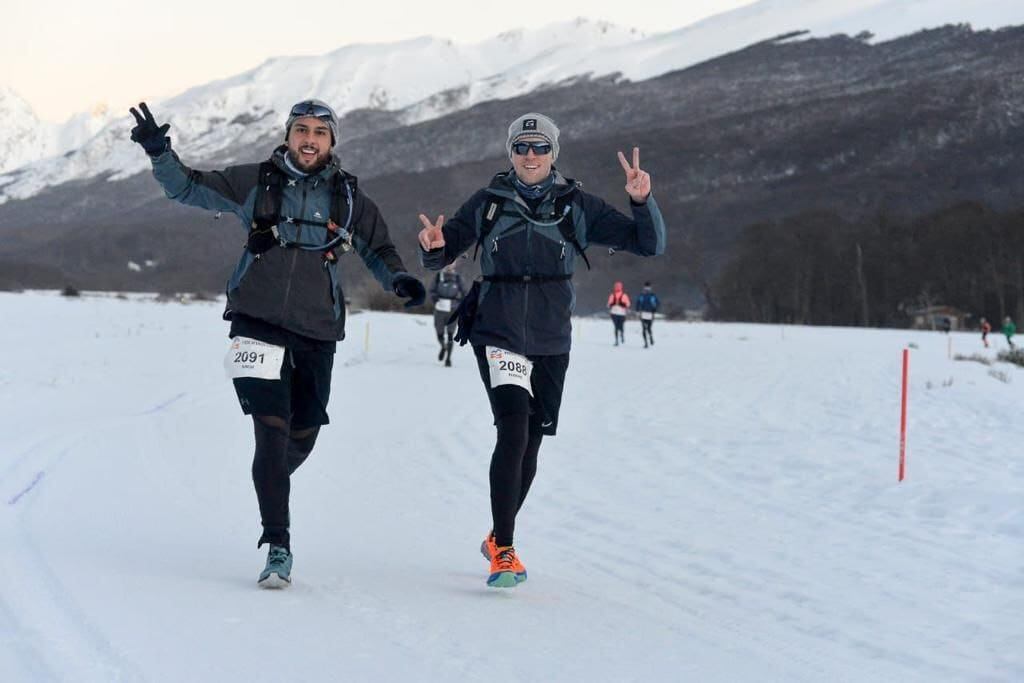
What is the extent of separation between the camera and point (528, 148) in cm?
541

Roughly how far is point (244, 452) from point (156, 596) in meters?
5.14

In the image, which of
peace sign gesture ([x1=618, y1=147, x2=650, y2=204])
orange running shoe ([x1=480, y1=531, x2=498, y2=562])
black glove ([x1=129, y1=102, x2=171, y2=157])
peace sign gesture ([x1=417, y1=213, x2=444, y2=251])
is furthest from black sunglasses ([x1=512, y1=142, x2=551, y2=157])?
orange running shoe ([x1=480, y1=531, x2=498, y2=562])

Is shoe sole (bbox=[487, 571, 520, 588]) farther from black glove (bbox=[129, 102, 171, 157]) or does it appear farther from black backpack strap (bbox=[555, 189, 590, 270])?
black glove (bbox=[129, 102, 171, 157])

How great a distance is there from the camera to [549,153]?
5.47 m

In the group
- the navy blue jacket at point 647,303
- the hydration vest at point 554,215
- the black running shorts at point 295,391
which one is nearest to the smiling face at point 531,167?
the hydration vest at point 554,215

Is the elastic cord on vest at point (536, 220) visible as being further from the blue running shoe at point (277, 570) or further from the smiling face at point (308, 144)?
the blue running shoe at point (277, 570)

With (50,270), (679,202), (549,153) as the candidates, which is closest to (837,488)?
(549,153)

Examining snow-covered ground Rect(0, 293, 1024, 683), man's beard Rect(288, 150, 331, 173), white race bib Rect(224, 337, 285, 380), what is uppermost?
man's beard Rect(288, 150, 331, 173)

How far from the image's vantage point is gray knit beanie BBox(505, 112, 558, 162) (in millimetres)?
5461

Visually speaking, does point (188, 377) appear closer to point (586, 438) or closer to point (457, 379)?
point (457, 379)

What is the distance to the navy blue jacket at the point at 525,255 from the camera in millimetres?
5348

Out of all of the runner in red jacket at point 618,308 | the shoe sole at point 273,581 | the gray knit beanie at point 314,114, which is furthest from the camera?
the runner in red jacket at point 618,308

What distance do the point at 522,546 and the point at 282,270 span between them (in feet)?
7.22

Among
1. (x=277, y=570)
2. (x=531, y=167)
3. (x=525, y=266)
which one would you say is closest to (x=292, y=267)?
(x=525, y=266)
